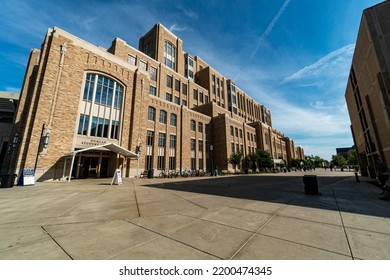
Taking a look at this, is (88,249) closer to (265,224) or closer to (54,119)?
(265,224)

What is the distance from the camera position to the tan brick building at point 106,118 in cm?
1502

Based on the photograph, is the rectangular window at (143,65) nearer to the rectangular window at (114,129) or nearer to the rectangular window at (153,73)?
the rectangular window at (153,73)

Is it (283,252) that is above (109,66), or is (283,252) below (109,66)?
below

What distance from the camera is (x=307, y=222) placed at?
3801 mm

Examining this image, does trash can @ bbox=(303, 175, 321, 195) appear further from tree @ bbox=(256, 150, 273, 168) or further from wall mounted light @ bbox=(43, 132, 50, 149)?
tree @ bbox=(256, 150, 273, 168)

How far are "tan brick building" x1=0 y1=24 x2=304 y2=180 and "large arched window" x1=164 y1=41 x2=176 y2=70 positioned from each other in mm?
657

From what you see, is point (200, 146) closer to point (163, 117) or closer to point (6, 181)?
point (163, 117)

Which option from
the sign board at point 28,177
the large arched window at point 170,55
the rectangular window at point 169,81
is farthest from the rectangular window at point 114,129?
the large arched window at point 170,55

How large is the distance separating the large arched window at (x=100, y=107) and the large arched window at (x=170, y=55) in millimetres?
20940

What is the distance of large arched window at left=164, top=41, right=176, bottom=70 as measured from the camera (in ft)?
125

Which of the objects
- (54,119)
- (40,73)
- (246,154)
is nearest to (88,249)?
(54,119)

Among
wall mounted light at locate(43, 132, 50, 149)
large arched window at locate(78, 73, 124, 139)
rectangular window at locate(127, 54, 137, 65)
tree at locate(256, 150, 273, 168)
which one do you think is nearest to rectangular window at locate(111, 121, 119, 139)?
large arched window at locate(78, 73, 124, 139)

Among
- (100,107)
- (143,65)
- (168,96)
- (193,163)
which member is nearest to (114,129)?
(100,107)
